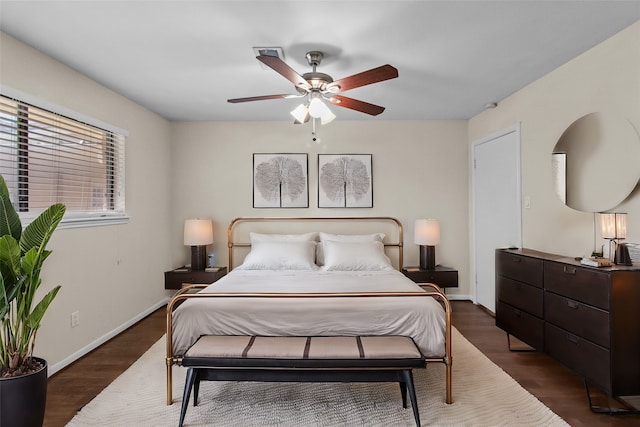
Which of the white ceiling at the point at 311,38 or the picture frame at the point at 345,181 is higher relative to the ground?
the white ceiling at the point at 311,38

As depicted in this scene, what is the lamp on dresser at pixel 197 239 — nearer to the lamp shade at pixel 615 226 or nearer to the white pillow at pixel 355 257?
the white pillow at pixel 355 257

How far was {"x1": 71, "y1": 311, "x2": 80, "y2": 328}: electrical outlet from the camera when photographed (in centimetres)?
312

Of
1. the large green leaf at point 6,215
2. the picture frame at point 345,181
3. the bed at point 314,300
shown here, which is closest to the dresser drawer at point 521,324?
the bed at point 314,300

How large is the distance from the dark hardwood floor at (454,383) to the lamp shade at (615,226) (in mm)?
1136

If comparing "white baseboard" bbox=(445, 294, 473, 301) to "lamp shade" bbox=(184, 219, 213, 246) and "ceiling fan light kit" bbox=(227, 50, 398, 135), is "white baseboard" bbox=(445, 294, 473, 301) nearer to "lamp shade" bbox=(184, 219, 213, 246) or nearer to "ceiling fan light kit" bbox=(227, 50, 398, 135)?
"ceiling fan light kit" bbox=(227, 50, 398, 135)

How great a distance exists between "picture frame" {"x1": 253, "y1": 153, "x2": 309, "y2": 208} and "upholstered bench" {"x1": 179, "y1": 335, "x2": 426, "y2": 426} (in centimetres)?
292

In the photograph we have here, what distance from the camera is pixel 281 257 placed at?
416cm

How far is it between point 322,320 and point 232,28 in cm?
212

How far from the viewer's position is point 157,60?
3.00 meters

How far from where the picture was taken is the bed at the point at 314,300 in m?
2.51

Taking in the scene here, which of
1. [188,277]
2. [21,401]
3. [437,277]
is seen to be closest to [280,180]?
[188,277]

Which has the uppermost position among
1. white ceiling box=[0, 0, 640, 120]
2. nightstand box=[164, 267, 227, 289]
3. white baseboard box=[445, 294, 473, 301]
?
white ceiling box=[0, 0, 640, 120]

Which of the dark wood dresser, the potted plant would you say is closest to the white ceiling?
the potted plant

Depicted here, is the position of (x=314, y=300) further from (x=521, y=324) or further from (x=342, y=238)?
(x=342, y=238)
